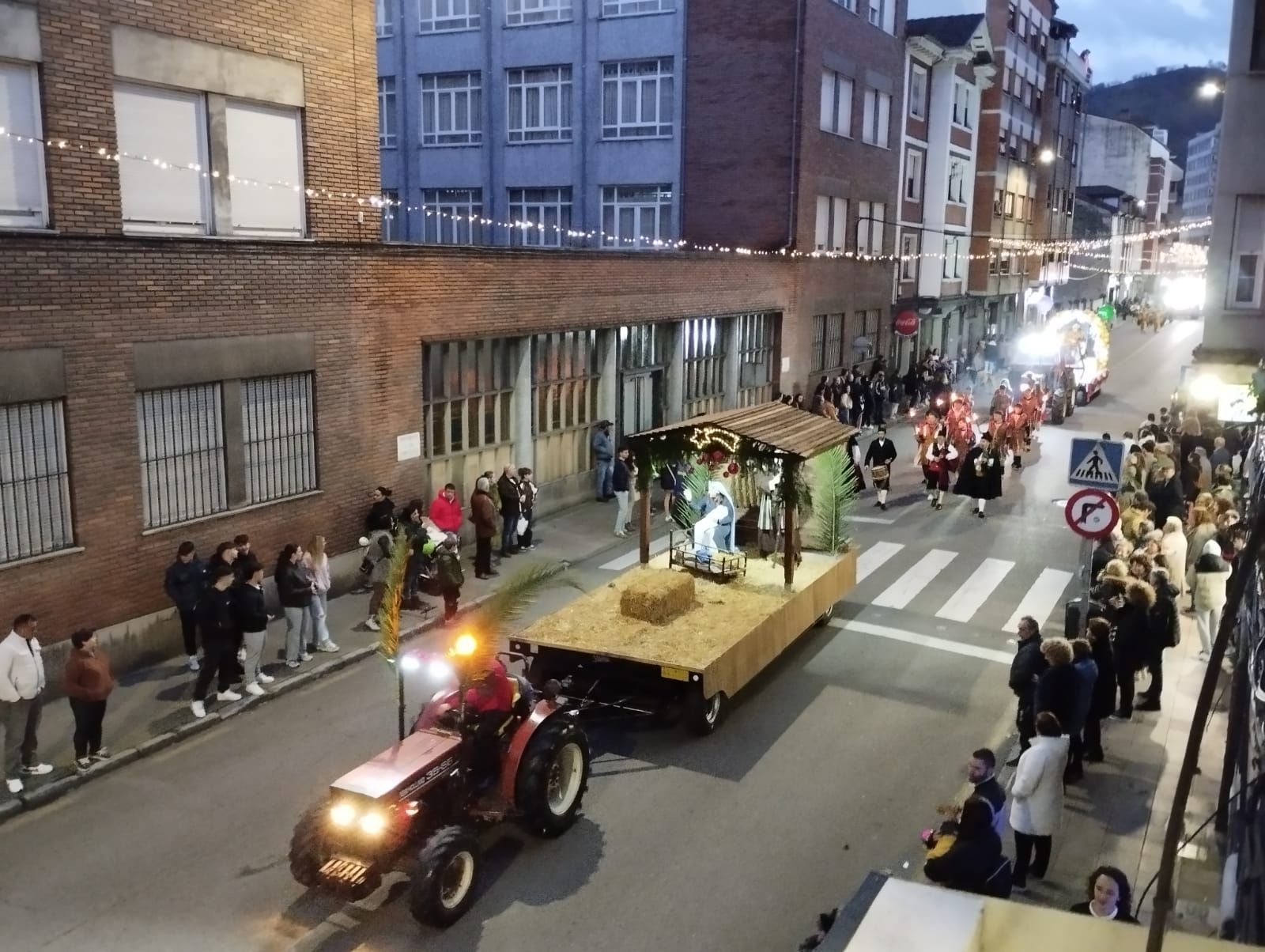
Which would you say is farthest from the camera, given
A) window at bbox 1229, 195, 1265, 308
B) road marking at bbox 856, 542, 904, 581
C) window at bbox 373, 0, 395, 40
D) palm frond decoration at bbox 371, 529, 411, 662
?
window at bbox 373, 0, 395, 40

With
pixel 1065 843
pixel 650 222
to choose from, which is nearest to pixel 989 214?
pixel 650 222

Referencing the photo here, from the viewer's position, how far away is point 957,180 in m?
45.9

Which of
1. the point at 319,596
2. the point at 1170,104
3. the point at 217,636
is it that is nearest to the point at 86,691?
the point at 217,636

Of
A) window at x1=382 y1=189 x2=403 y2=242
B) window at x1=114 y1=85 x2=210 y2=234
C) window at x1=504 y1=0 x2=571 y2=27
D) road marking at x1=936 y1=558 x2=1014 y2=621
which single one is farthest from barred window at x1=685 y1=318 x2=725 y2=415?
window at x1=114 y1=85 x2=210 y2=234

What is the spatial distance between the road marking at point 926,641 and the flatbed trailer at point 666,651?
2.08 meters

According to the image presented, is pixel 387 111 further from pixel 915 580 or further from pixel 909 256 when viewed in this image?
pixel 915 580

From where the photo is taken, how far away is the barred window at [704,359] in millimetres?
27266

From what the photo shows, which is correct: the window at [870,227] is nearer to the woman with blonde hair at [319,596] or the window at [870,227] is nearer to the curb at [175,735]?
the curb at [175,735]

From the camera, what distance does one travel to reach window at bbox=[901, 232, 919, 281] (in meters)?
41.2

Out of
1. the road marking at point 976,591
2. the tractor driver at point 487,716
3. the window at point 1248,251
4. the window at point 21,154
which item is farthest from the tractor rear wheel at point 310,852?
the window at point 1248,251

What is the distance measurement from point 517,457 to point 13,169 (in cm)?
1028

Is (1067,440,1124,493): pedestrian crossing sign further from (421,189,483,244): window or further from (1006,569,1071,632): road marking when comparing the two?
(421,189,483,244): window

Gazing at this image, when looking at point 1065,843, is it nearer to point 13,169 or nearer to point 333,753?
point 333,753

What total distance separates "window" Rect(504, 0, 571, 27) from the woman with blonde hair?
916 inches
